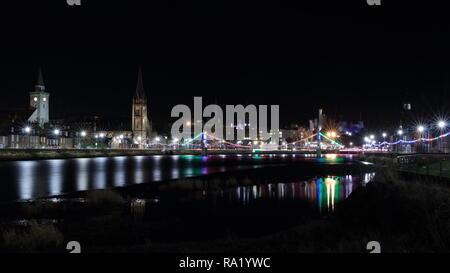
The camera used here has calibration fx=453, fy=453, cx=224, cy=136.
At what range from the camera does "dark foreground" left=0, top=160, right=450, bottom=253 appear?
1231 centimetres

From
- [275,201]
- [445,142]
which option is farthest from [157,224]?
[445,142]

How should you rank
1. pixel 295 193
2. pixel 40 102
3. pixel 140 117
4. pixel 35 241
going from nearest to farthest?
pixel 35 241 < pixel 295 193 < pixel 40 102 < pixel 140 117

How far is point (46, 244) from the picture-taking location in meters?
12.8

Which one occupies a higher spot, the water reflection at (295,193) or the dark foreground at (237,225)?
the dark foreground at (237,225)

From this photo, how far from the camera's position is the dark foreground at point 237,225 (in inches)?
485

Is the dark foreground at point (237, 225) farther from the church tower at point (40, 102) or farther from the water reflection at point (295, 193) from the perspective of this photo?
the church tower at point (40, 102)

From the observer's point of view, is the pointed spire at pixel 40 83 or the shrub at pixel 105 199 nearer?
the shrub at pixel 105 199

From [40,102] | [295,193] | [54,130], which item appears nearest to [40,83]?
[40,102]

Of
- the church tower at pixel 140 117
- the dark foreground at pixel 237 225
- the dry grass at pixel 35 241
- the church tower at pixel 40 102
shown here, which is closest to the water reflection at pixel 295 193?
the dark foreground at pixel 237 225

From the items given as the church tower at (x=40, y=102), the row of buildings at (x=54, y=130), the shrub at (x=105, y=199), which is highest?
the church tower at (x=40, y=102)

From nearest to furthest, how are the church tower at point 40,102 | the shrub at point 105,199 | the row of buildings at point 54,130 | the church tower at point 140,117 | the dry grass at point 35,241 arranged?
the dry grass at point 35,241 < the shrub at point 105,199 < the row of buildings at point 54,130 < the church tower at point 40,102 < the church tower at point 140,117

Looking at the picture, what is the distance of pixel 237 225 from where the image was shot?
1798 cm

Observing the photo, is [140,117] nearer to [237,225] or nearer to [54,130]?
[54,130]

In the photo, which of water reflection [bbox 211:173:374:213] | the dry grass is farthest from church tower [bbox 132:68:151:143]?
the dry grass
